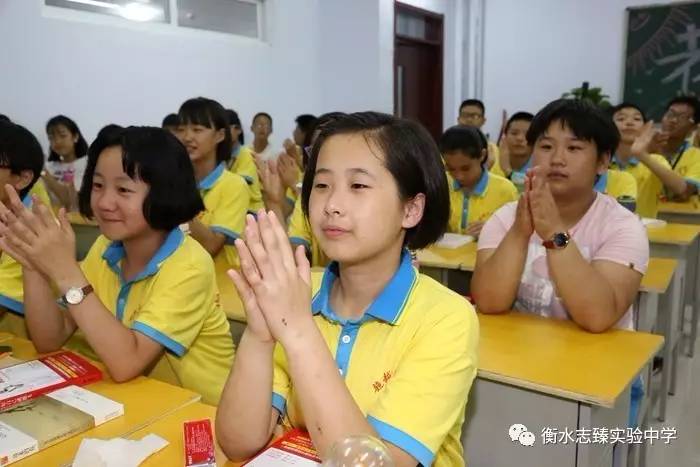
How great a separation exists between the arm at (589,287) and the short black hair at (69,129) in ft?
12.4

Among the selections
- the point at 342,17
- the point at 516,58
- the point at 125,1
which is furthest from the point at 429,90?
the point at 125,1

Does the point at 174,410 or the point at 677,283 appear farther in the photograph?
the point at 677,283

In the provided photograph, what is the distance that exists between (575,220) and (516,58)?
6.59 metres

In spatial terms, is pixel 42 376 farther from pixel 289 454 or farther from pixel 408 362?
pixel 408 362

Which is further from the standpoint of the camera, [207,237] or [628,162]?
[628,162]

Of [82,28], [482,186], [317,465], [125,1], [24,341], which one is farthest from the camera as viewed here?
[125,1]

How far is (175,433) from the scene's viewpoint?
119cm

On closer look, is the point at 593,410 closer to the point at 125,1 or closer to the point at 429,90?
the point at 125,1

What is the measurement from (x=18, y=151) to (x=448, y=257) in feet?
5.69

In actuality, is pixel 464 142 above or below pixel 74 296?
above

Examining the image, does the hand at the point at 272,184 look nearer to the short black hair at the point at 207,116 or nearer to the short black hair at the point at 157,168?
the short black hair at the point at 207,116

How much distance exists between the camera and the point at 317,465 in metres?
1.02

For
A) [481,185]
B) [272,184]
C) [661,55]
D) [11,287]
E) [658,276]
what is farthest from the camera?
[661,55]

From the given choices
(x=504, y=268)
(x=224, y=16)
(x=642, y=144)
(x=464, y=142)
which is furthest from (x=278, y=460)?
(x=224, y=16)
